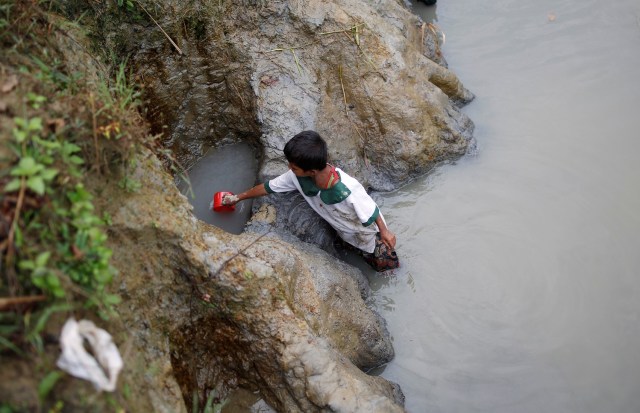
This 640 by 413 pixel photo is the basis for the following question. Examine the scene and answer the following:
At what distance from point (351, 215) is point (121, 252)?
160cm

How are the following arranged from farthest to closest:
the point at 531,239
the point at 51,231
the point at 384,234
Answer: the point at 531,239 → the point at 384,234 → the point at 51,231

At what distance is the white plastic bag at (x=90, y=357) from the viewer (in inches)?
73.4

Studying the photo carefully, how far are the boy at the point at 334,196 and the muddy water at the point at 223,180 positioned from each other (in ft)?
0.69

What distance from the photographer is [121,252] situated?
2.54 metres

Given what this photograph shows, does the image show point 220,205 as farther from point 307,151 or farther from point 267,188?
point 307,151

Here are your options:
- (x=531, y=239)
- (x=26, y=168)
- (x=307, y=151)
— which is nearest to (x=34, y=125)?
(x=26, y=168)

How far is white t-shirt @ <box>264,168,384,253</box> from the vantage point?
3.43 m

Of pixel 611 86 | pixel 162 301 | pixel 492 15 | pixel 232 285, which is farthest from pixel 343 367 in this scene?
pixel 492 15

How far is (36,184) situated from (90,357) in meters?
0.69

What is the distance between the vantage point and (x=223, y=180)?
13.8 ft

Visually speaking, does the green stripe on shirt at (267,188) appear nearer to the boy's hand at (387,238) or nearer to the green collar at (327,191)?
the green collar at (327,191)

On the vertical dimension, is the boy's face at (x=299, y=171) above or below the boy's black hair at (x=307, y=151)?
below

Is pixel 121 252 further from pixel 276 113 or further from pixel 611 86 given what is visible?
pixel 611 86

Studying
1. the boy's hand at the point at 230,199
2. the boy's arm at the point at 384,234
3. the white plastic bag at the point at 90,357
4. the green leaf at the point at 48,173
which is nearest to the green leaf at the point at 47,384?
the white plastic bag at the point at 90,357
